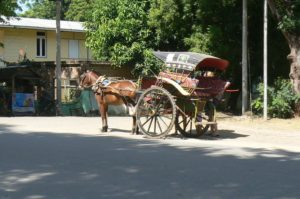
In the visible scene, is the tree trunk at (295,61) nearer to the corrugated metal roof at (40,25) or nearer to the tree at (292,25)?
the tree at (292,25)

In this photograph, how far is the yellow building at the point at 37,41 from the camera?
130ft

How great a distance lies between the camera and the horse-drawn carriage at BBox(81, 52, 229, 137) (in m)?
15.7

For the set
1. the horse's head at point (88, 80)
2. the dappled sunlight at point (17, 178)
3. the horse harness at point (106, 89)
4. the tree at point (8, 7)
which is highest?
the tree at point (8, 7)

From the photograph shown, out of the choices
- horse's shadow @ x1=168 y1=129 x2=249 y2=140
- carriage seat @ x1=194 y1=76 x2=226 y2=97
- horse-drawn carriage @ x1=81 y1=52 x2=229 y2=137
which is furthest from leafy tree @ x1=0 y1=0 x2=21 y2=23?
carriage seat @ x1=194 y1=76 x2=226 y2=97

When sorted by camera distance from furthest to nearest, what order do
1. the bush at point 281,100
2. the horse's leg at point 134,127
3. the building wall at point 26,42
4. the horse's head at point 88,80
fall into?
the building wall at point 26,42
the bush at point 281,100
the horse's head at point 88,80
the horse's leg at point 134,127

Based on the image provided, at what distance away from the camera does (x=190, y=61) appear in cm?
1573

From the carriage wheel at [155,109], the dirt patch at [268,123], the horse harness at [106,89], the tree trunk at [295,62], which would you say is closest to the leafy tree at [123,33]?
the dirt patch at [268,123]

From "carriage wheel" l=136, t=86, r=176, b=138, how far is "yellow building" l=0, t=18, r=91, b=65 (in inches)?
930

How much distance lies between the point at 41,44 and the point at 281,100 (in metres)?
24.6

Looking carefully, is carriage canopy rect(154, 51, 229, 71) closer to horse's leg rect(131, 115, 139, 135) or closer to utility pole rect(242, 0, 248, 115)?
horse's leg rect(131, 115, 139, 135)

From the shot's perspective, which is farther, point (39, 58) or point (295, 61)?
point (39, 58)

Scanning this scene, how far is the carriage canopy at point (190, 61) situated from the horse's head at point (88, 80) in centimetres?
269

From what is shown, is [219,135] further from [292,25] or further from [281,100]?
[292,25]

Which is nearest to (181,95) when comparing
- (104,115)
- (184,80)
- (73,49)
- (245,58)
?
(184,80)
